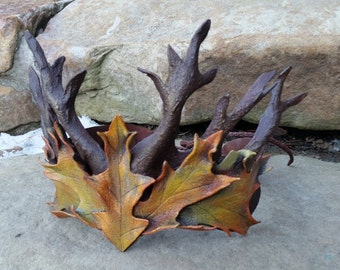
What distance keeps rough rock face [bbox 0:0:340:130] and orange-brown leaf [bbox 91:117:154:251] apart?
0.51m

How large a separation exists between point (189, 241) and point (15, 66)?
0.82 meters

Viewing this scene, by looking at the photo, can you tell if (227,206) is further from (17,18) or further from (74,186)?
(17,18)

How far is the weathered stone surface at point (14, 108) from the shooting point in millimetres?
1438

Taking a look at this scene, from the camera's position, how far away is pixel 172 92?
77 cm

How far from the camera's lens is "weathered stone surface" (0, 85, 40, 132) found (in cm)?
144

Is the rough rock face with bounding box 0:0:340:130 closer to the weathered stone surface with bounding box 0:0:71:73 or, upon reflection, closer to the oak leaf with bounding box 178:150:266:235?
the weathered stone surface with bounding box 0:0:71:73

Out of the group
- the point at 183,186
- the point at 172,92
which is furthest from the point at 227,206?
the point at 172,92

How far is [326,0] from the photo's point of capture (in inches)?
52.3

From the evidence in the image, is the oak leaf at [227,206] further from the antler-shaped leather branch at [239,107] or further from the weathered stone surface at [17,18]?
the weathered stone surface at [17,18]

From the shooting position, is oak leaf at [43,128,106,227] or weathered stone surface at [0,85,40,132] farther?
weathered stone surface at [0,85,40,132]

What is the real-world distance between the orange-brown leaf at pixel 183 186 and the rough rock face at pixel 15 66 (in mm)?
761

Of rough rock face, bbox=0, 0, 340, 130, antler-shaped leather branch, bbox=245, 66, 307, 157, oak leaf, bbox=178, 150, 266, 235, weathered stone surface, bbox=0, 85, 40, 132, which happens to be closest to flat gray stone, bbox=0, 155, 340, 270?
oak leaf, bbox=178, 150, 266, 235

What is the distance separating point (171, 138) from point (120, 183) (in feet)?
0.34

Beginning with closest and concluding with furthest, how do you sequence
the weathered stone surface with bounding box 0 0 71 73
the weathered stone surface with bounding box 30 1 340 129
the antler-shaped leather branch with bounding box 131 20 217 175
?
the antler-shaped leather branch with bounding box 131 20 217 175, the weathered stone surface with bounding box 30 1 340 129, the weathered stone surface with bounding box 0 0 71 73
